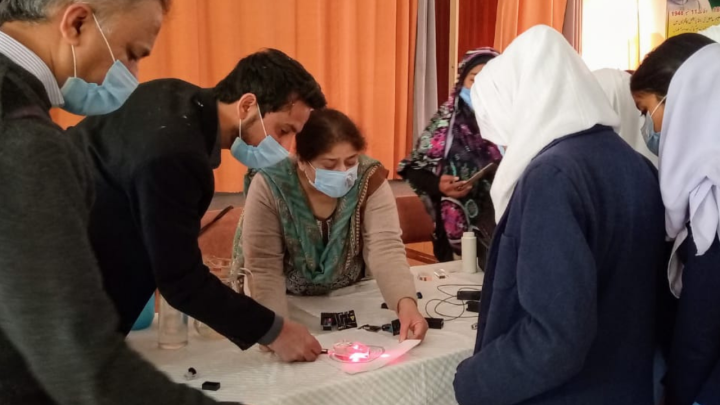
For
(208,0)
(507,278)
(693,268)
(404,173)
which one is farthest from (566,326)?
(208,0)

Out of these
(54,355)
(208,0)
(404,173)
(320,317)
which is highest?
(208,0)

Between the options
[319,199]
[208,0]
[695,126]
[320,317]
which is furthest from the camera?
[208,0]

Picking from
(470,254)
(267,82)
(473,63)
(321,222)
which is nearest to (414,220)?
(473,63)

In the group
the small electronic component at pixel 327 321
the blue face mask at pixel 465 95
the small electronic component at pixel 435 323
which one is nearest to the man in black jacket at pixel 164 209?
the small electronic component at pixel 327 321

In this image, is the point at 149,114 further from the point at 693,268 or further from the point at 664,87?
the point at 664,87

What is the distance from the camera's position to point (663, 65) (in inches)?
62.3

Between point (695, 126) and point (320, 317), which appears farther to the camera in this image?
point (320, 317)

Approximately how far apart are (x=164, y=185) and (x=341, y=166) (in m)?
0.71

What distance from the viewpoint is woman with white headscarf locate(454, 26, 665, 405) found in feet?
3.30

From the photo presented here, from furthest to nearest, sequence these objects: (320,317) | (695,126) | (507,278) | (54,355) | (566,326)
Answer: (320,317), (695,126), (507,278), (566,326), (54,355)

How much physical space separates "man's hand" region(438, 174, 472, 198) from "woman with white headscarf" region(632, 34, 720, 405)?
1345 mm

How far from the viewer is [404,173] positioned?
9.39ft

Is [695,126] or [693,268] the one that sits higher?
[695,126]

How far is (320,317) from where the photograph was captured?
168 centimetres
